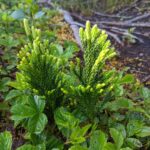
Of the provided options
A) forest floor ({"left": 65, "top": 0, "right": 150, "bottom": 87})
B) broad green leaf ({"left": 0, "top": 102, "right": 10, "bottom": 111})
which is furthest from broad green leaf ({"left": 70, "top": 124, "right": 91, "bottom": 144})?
forest floor ({"left": 65, "top": 0, "right": 150, "bottom": 87})

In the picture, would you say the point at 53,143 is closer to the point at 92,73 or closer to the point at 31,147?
the point at 31,147

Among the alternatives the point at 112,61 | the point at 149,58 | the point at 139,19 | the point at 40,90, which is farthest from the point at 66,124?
the point at 139,19

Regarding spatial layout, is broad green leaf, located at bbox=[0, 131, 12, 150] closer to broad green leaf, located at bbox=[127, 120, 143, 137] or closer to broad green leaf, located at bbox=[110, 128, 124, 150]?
broad green leaf, located at bbox=[110, 128, 124, 150]

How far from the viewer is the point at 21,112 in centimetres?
200

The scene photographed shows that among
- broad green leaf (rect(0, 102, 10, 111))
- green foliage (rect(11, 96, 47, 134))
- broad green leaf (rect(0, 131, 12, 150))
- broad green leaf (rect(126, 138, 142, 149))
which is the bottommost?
broad green leaf (rect(126, 138, 142, 149))

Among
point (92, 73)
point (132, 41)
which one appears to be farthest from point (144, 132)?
point (132, 41)

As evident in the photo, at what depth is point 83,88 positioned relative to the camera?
1.98 metres

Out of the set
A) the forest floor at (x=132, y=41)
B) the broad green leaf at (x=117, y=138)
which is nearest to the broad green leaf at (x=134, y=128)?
the broad green leaf at (x=117, y=138)

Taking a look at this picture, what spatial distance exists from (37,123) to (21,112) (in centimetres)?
12

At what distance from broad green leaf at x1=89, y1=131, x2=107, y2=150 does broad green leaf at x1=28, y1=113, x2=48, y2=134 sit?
0.31 m

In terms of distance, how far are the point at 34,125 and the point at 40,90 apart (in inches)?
10.7

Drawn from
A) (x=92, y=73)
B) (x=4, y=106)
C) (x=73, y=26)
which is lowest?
(x=4, y=106)

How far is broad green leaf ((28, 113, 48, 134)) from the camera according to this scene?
198 centimetres

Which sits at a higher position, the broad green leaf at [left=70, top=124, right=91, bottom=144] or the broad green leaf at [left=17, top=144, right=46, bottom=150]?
the broad green leaf at [left=70, top=124, right=91, bottom=144]
